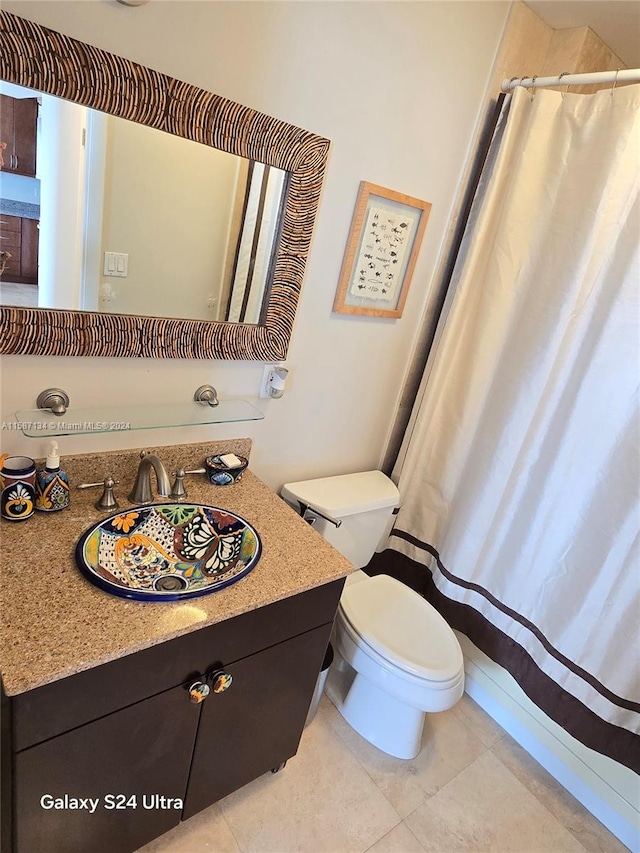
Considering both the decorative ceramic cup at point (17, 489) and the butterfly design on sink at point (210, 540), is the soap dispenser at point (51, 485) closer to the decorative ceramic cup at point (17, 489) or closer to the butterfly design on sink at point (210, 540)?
the decorative ceramic cup at point (17, 489)

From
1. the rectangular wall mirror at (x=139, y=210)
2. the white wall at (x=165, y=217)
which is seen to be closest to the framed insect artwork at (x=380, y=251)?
the rectangular wall mirror at (x=139, y=210)

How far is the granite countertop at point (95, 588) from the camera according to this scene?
0.82 m

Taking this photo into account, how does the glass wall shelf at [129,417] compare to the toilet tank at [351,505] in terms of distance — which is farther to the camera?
the toilet tank at [351,505]

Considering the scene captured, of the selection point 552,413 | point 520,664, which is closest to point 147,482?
point 552,413

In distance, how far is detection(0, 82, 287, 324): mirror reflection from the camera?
3.07 ft

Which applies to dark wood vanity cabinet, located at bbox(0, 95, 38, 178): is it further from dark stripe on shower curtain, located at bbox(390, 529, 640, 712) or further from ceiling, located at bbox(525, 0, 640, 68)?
dark stripe on shower curtain, located at bbox(390, 529, 640, 712)

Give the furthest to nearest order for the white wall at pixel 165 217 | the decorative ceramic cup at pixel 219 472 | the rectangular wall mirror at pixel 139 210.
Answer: the decorative ceramic cup at pixel 219 472 → the white wall at pixel 165 217 → the rectangular wall mirror at pixel 139 210

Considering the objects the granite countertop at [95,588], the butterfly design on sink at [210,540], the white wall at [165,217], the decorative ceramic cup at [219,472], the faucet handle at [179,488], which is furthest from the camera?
the decorative ceramic cup at [219,472]

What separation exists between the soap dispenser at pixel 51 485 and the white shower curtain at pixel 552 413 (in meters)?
1.15

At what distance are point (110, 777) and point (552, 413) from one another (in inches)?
56.5

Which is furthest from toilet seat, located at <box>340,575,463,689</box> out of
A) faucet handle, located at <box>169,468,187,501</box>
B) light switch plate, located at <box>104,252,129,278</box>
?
light switch plate, located at <box>104,252,129,278</box>

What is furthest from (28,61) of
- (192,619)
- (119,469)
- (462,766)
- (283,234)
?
(462,766)

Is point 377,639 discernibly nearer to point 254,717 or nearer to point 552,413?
point 254,717

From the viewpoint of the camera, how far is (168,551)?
1.16m
